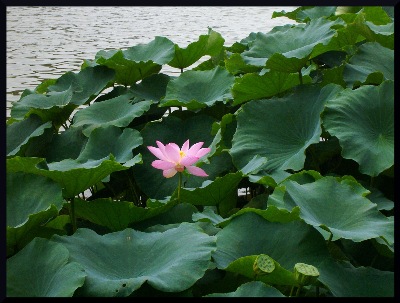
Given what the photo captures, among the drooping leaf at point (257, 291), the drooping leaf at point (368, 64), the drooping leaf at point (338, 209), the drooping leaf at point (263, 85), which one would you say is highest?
the drooping leaf at point (368, 64)

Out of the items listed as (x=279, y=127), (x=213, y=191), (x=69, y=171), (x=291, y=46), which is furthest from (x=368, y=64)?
(x=69, y=171)

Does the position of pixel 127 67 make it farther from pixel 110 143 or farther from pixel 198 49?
pixel 110 143

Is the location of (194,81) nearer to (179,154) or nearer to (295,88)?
(295,88)

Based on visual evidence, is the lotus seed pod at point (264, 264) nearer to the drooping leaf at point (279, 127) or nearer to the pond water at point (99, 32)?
the drooping leaf at point (279, 127)

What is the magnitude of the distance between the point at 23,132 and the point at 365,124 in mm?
881

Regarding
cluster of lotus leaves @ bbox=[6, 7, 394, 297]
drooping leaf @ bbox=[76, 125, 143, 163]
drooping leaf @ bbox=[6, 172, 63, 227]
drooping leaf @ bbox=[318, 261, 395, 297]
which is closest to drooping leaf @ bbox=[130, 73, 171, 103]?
cluster of lotus leaves @ bbox=[6, 7, 394, 297]

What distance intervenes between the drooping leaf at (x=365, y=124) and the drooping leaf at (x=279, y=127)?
4 cm

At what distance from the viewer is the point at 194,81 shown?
1.69 metres

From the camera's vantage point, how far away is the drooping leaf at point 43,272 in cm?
84

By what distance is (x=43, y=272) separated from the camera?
892mm

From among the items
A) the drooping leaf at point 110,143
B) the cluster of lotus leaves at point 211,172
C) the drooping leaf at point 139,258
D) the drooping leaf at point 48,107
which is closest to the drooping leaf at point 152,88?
the cluster of lotus leaves at point 211,172

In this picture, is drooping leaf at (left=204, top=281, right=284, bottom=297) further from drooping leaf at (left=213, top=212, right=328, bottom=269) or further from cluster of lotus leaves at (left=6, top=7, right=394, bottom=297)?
drooping leaf at (left=213, top=212, right=328, bottom=269)
